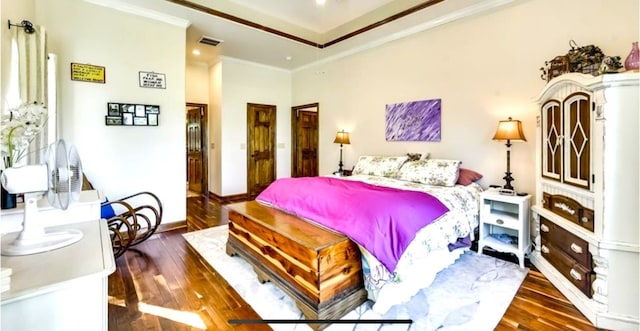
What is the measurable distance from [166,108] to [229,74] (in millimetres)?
2050

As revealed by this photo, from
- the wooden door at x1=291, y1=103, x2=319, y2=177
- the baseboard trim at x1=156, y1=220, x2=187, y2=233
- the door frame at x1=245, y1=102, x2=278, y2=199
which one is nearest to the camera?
the baseboard trim at x1=156, y1=220, x2=187, y2=233

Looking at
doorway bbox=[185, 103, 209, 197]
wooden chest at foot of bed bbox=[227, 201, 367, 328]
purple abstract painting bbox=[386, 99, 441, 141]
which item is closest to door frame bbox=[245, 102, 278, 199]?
doorway bbox=[185, 103, 209, 197]

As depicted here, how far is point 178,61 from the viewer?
3900 millimetres

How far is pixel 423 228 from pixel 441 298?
1.79 ft

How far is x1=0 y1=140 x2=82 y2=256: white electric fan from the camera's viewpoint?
113 cm

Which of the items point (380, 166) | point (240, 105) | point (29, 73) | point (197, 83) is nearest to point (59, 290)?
point (29, 73)

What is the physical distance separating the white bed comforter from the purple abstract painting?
3.27 ft

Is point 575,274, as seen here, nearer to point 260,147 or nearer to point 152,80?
point 152,80

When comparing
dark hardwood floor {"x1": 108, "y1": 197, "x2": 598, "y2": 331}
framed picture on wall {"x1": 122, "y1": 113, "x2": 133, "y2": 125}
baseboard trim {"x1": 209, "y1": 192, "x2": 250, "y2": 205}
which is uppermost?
framed picture on wall {"x1": 122, "y1": 113, "x2": 133, "y2": 125}

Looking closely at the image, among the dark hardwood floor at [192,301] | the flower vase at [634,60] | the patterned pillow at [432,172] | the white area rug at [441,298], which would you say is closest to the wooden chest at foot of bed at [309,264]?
the white area rug at [441,298]

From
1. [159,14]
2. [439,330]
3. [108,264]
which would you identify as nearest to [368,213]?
[439,330]

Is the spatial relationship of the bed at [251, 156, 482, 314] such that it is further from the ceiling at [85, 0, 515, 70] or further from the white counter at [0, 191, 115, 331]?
the ceiling at [85, 0, 515, 70]

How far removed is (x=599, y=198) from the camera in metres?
1.94

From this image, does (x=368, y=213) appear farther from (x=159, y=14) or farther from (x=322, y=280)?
(x=159, y=14)
